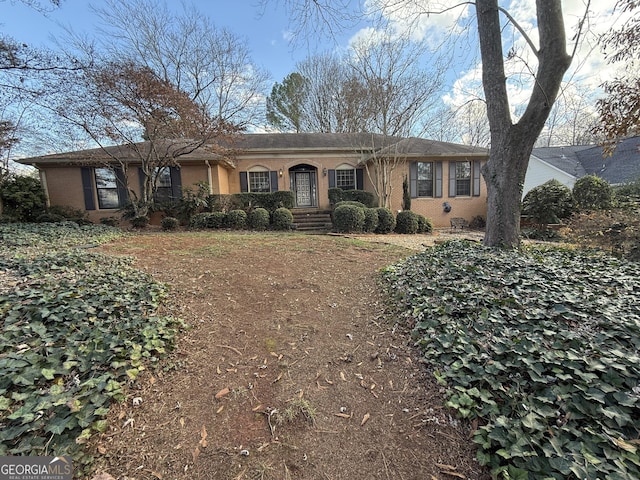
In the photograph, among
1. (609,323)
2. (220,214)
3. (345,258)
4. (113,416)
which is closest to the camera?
(113,416)

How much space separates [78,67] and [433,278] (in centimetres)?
844

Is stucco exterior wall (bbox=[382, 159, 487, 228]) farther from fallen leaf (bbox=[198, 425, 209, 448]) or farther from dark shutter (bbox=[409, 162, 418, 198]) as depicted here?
fallen leaf (bbox=[198, 425, 209, 448])

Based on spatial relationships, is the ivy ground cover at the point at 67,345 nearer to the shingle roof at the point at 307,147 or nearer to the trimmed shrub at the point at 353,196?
the shingle roof at the point at 307,147

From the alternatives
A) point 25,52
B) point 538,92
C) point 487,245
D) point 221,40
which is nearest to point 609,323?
point 487,245

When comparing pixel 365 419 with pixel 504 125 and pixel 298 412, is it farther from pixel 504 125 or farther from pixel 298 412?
pixel 504 125

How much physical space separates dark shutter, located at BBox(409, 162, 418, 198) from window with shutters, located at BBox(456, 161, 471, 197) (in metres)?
1.99

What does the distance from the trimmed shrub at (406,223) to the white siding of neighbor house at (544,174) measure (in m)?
11.4

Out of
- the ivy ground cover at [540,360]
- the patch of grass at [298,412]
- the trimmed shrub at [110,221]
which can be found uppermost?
the trimmed shrub at [110,221]

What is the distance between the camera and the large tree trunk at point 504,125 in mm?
4648

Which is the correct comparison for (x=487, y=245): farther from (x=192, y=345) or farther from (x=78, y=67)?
(x=78, y=67)

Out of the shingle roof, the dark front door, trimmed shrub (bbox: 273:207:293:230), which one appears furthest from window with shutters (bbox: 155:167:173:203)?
the dark front door

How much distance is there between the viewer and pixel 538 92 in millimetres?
4676

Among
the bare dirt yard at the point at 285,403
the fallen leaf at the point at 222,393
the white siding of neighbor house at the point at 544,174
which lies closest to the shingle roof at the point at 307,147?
the white siding of neighbor house at the point at 544,174

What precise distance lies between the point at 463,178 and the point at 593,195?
183 inches
